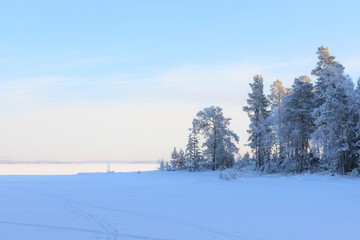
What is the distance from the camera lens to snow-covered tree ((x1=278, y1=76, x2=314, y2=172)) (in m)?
36.4

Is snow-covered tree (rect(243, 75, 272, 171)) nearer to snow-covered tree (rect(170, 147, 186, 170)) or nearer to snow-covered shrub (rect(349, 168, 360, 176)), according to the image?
snow-covered tree (rect(170, 147, 186, 170))

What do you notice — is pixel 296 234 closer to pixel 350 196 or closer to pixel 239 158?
pixel 350 196

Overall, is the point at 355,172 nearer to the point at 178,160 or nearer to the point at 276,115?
the point at 276,115

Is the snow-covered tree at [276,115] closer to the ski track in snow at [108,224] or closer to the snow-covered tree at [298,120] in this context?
the snow-covered tree at [298,120]

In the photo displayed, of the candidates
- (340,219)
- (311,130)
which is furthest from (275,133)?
(340,219)

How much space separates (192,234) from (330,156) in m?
27.1

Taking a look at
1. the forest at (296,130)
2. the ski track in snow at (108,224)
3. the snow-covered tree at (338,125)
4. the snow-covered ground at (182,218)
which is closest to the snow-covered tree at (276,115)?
the forest at (296,130)

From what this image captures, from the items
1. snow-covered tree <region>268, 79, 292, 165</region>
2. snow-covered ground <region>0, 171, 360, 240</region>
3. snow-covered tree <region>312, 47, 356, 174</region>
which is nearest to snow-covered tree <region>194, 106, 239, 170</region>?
snow-covered tree <region>268, 79, 292, 165</region>

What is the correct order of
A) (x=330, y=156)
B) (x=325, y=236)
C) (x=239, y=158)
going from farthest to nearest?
(x=239, y=158), (x=330, y=156), (x=325, y=236)

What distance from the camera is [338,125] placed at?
3092cm

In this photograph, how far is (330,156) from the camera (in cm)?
3117

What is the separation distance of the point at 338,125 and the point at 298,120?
6.34 metres

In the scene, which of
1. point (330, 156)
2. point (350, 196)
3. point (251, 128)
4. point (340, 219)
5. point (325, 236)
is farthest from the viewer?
point (251, 128)

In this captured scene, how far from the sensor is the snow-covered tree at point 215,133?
4773 centimetres
